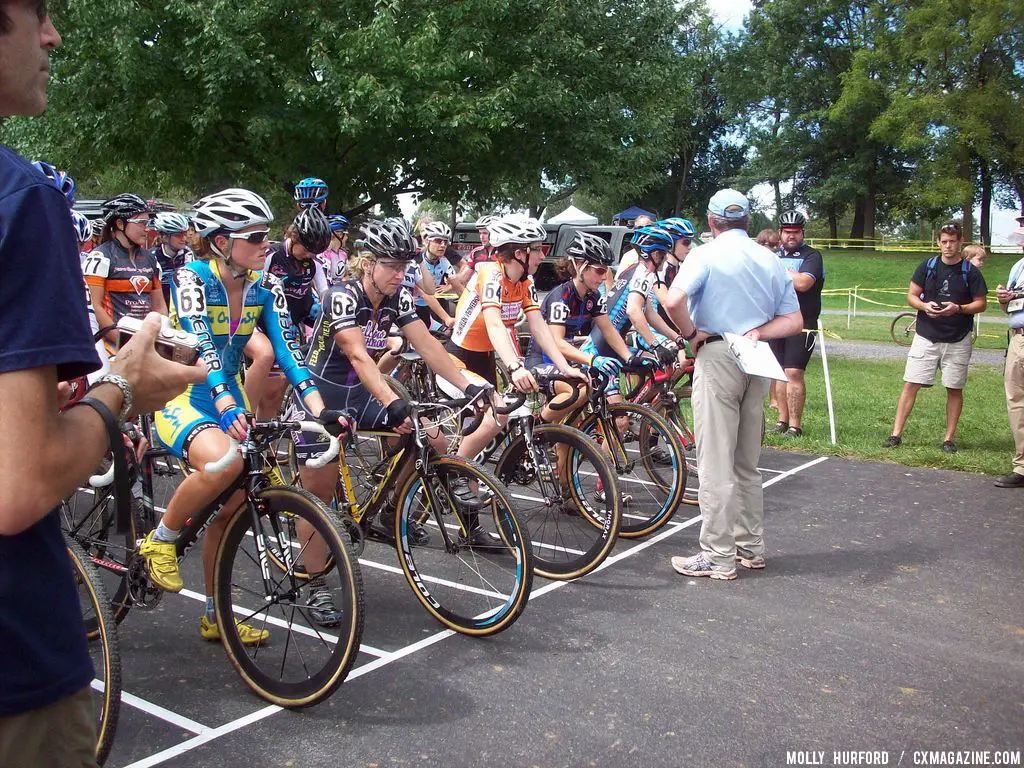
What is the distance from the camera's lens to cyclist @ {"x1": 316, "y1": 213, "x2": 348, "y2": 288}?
9219mm

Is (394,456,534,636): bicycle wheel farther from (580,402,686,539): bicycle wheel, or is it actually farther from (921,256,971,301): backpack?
(921,256,971,301): backpack

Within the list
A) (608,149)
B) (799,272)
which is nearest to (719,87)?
(608,149)

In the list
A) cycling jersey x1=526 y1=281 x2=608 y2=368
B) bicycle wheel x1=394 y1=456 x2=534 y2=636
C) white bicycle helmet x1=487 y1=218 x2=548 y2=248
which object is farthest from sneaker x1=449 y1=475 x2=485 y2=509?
cycling jersey x1=526 y1=281 x2=608 y2=368

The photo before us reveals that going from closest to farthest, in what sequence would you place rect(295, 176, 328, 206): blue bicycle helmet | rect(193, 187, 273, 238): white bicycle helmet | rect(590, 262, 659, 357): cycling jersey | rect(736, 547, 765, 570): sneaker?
1. rect(193, 187, 273, 238): white bicycle helmet
2. rect(736, 547, 765, 570): sneaker
3. rect(590, 262, 659, 357): cycling jersey
4. rect(295, 176, 328, 206): blue bicycle helmet

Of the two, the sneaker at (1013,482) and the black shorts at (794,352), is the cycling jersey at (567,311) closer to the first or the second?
the black shorts at (794,352)

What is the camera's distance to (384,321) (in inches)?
220

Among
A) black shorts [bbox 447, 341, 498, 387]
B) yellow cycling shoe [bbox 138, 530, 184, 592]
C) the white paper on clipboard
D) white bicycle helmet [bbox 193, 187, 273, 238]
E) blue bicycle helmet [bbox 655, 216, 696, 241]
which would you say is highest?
blue bicycle helmet [bbox 655, 216, 696, 241]

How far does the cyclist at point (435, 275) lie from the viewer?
10969 mm

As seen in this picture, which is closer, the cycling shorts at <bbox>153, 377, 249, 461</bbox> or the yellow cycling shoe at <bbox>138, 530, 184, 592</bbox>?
the yellow cycling shoe at <bbox>138, 530, 184, 592</bbox>

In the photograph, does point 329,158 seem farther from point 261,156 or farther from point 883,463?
point 883,463

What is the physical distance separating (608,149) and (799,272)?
469 inches

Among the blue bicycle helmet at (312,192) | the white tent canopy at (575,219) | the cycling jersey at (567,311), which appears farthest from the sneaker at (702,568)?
the white tent canopy at (575,219)

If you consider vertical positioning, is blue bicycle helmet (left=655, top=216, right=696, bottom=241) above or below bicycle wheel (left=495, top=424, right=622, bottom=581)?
above

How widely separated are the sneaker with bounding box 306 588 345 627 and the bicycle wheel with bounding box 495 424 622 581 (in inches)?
47.0
